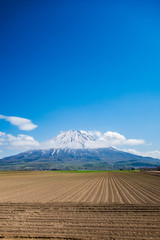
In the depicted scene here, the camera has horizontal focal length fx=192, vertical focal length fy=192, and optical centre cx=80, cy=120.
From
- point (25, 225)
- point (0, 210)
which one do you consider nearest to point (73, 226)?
point (25, 225)

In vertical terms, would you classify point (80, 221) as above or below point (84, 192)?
above

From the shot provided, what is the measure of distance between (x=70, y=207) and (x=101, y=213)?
113 inches

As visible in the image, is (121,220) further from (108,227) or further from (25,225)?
(25,225)

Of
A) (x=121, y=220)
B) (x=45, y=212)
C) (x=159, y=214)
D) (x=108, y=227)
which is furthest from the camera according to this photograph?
(x=45, y=212)

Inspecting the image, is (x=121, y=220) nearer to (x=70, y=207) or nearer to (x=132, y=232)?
(x=132, y=232)

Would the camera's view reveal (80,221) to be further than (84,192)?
No

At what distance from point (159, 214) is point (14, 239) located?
8.89 m

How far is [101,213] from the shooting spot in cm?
1279

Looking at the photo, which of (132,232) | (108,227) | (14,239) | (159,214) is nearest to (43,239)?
(14,239)

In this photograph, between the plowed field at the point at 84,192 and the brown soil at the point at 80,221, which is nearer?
the brown soil at the point at 80,221

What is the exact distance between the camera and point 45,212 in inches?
521

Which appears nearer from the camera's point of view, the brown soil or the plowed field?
the brown soil

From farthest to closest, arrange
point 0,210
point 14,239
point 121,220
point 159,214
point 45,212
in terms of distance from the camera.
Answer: point 0,210, point 45,212, point 159,214, point 121,220, point 14,239

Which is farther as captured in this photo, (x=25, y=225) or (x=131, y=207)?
(x=131, y=207)
